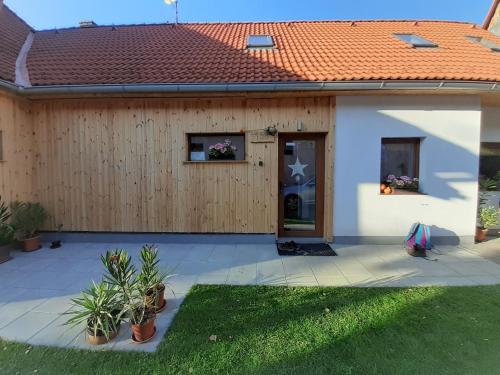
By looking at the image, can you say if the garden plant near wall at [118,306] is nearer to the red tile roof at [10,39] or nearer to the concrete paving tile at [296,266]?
the concrete paving tile at [296,266]

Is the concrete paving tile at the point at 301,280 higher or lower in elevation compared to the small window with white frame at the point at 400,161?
lower

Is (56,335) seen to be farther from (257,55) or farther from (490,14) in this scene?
(490,14)

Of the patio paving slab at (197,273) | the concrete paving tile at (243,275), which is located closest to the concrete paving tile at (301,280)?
the patio paving slab at (197,273)


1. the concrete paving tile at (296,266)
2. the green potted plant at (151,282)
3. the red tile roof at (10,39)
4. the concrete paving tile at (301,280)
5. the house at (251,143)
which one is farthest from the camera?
the red tile roof at (10,39)

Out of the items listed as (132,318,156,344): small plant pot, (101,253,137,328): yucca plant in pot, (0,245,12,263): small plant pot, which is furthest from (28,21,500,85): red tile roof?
(132,318,156,344): small plant pot

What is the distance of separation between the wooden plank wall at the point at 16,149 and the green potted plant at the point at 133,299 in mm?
4313

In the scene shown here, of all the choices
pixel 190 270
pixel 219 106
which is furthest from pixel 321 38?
pixel 190 270

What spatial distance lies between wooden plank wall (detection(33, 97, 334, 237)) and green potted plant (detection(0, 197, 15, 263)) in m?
0.95

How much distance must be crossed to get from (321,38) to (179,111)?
4.62 meters

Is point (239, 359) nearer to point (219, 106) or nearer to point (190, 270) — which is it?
point (190, 270)

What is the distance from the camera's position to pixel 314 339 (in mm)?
2443

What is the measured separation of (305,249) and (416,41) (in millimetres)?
6295

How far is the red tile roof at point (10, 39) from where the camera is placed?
18.0 ft

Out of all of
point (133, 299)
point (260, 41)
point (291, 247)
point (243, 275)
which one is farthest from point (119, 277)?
point (260, 41)
